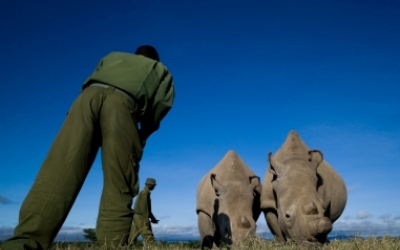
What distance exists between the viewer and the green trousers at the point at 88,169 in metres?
5.36

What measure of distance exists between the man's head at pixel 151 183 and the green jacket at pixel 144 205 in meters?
0.14

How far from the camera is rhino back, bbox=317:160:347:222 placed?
37.5 feet

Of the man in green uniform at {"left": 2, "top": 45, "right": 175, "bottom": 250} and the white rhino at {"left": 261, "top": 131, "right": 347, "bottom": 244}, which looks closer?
the man in green uniform at {"left": 2, "top": 45, "right": 175, "bottom": 250}

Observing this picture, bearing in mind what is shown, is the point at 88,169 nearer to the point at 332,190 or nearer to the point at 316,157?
the point at 316,157

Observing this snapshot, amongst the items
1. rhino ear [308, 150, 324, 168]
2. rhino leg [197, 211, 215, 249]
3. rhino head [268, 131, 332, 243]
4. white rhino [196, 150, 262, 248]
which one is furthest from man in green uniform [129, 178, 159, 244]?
rhino ear [308, 150, 324, 168]

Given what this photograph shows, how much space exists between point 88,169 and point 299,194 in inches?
204

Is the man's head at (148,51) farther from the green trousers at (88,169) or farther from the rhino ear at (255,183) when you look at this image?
the rhino ear at (255,183)

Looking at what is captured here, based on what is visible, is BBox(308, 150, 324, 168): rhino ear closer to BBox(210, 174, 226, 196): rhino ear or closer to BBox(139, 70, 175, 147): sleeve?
BBox(210, 174, 226, 196): rhino ear

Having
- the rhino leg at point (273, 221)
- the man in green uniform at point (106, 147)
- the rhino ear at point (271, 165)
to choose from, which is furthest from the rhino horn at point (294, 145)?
the man in green uniform at point (106, 147)

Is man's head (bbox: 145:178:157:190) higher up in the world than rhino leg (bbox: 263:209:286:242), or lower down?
higher up

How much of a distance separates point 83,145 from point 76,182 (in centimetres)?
49

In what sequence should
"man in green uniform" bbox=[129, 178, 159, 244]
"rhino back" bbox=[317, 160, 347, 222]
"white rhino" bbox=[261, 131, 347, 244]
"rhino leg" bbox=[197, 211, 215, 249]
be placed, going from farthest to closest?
"man in green uniform" bbox=[129, 178, 159, 244]
"rhino leg" bbox=[197, 211, 215, 249]
"rhino back" bbox=[317, 160, 347, 222]
"white rhino" bbox=[261, 131, 347, 244]

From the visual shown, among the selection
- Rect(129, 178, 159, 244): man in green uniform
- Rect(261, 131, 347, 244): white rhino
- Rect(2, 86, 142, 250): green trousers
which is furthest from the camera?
Rect(129, 178, 159, 244): man in green uniform

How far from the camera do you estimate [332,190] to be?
488 inches
